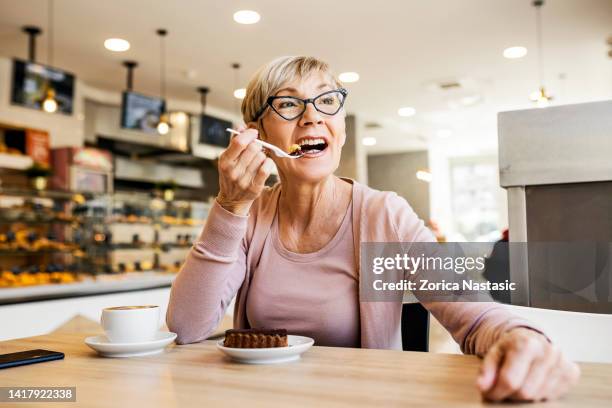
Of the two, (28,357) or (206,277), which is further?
(206,277)

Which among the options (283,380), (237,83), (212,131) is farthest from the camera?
(212,131)

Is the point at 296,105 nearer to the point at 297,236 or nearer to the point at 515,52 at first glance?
the point at 297,236

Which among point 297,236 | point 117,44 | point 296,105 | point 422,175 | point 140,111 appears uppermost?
point 117,44

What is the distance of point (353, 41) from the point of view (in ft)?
16.9

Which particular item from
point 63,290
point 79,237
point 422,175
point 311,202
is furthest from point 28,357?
point 422,175

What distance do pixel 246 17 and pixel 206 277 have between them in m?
3.77

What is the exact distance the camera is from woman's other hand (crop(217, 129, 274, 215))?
42.8 inches

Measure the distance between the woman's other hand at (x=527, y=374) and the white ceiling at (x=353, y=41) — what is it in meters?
4.00

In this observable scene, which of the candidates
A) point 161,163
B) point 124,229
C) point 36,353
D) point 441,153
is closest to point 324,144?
point 36,353

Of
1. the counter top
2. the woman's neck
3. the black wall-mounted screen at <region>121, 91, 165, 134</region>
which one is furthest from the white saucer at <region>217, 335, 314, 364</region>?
the black wall-mounted screen at <region>121, 91, 165, 134</region>

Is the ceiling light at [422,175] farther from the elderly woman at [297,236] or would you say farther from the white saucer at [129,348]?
the white saucer at [129,348]

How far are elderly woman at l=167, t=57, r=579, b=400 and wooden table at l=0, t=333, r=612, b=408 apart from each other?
186 millimetres

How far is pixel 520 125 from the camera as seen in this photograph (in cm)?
141

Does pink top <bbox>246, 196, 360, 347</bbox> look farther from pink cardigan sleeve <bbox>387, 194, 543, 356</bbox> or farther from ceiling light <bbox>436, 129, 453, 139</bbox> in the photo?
ceiling light <bbox>436, 129, 453, 139</bbox>
